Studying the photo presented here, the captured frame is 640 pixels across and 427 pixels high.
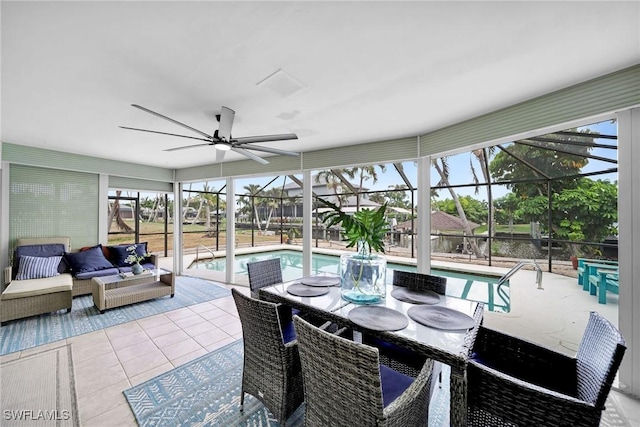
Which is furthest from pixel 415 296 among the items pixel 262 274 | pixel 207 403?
pixel 207 403

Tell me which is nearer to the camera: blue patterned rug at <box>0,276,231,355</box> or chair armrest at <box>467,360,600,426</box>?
chair armrest at <box>467,360,600,426</box>

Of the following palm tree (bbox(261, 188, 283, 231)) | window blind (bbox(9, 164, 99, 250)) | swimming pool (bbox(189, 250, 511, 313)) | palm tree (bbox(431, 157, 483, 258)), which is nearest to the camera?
window blind (bbox(9, 164, 99, 250))

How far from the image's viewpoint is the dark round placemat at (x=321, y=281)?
241cm

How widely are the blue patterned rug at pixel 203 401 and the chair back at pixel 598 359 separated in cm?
95

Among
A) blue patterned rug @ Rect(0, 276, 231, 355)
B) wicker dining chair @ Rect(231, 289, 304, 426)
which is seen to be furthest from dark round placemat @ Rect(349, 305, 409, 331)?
blue patterned rug @ Rect(0, 276, 231, 355)

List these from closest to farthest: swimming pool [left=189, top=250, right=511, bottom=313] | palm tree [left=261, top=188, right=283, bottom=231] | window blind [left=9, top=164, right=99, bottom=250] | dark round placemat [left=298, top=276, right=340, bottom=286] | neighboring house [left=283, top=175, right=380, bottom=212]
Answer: dark round placemat [left=298, top=276, right=340, bottom=286], window blind [left=9, top=164, right=99, bottom=250], swimming pool [left=189, top=250, right=511, bottom=313], neighboring house [left=283, top=175, right=380, bottom=212], palm tree [left=261, top=188, right=283, bottom=231]

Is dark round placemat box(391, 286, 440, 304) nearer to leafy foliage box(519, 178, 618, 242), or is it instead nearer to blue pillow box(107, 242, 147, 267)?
leafy foliage box(519, 178, 618, 242)

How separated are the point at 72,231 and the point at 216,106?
4.41 meters

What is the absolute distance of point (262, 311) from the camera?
1.50 m

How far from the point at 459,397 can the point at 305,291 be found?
4.20 feet

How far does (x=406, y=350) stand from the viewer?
6.21 feet

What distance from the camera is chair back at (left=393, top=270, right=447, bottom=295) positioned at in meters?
2.25

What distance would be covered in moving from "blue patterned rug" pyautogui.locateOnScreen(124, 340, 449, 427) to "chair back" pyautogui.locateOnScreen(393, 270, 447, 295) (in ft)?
2.69

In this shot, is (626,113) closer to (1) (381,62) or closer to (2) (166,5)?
(1) (381,62)
